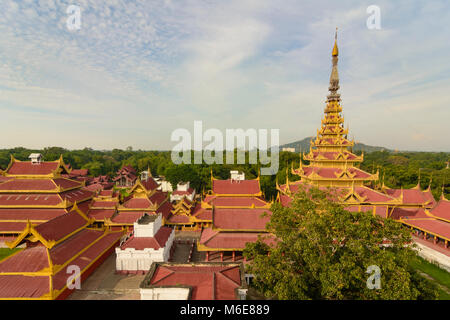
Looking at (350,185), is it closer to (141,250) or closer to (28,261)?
(141,250)

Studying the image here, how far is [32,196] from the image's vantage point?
76.1 feet

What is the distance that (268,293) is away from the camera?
10.1 m

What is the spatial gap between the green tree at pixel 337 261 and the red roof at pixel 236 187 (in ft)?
38.1

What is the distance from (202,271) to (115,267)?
10560 millimetres

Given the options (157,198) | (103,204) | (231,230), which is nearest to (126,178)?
(103,204)

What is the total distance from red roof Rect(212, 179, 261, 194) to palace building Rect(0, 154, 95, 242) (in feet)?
52.0

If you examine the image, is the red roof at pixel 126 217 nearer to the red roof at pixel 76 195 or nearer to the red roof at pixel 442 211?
the red roof at pixel 76 195

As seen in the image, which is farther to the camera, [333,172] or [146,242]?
[333,172]

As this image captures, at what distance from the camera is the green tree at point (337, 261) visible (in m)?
9.21

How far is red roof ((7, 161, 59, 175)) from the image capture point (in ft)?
78.7

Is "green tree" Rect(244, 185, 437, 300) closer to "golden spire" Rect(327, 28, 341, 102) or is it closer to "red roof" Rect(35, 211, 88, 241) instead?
"red roof" Rect(35, 211, 88, 241)

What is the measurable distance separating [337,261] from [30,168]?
1208 inches

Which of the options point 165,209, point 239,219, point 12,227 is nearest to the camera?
point 239,219

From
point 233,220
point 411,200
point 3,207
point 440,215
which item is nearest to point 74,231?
point 3,207
